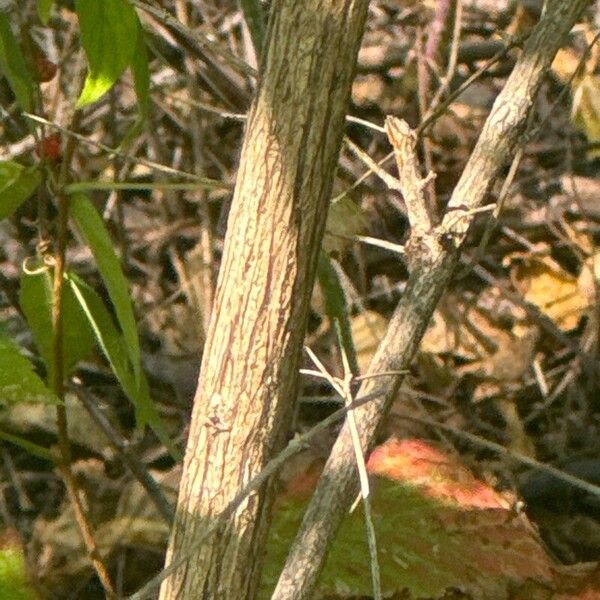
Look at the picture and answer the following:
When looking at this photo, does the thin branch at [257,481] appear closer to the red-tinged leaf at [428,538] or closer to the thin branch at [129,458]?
the thin branch at [129,458]

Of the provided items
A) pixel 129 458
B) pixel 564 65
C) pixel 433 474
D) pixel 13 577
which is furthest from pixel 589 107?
pixel 13 577

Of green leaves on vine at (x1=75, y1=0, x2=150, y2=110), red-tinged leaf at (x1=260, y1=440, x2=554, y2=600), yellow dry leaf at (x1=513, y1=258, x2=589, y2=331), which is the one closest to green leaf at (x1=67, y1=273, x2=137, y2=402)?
green leaves on vine at (x1=75, y1=0, x2=150, y2=110)

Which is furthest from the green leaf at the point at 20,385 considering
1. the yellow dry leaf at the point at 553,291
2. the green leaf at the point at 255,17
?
the yellow dry leaf at the point at 553,291

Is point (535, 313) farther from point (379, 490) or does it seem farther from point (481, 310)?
point (379, 490)

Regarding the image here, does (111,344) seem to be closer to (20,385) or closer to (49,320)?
(49,320)

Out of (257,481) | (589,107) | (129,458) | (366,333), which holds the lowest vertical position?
(366,333)

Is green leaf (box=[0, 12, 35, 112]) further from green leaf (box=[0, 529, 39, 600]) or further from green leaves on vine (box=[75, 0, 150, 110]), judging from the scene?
green leaf (box=[0, 529, 39, 600])

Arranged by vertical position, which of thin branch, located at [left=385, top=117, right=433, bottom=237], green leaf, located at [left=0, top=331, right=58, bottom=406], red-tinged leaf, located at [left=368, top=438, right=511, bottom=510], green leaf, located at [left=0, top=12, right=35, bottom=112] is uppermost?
green leaf, located at [left=0, top=12, right=35, bottom=112]
